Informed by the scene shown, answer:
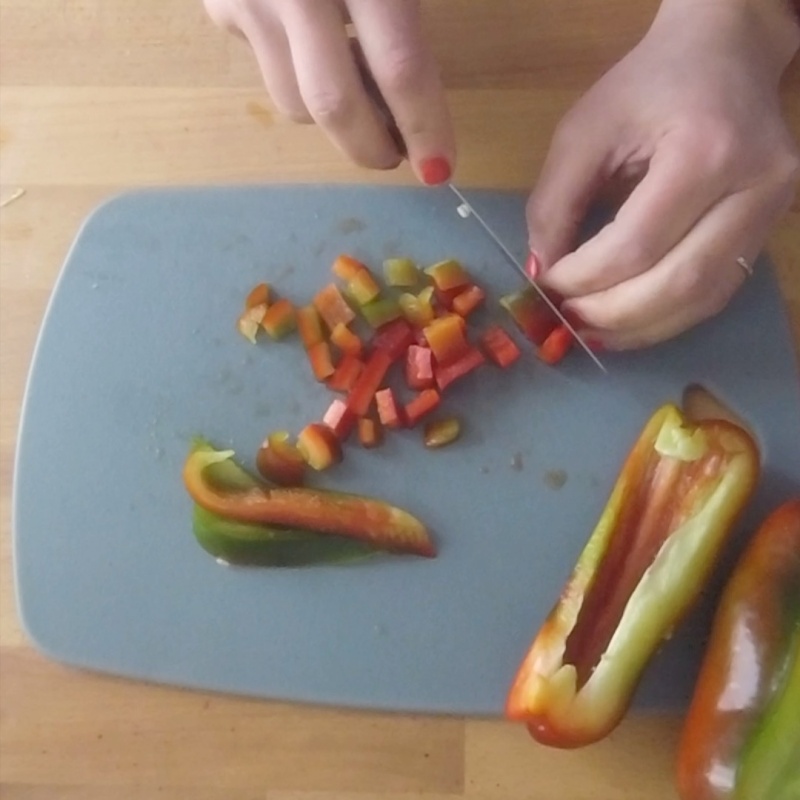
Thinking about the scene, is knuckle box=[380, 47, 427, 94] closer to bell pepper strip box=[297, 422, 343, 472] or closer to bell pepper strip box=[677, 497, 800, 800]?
bell pepper strip box=[297, 422, 343, 472]

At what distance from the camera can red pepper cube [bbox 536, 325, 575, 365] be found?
3.75 ft

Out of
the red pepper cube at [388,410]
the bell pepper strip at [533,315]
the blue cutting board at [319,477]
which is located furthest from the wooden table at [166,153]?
the red pepper cube at [388,410]

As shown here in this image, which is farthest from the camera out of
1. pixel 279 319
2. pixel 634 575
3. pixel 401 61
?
pixel 279 319

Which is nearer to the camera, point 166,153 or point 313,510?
point 313,510

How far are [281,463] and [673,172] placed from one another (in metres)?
0.45

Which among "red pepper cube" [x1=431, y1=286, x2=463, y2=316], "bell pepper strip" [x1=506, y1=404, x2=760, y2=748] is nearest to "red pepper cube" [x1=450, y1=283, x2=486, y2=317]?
"red pepper cube" [x1=431, y1=286, x2=463, y2=316]

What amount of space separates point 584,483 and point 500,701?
217mm

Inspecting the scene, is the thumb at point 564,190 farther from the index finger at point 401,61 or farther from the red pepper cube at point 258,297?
the red pepper cube at point 258,297

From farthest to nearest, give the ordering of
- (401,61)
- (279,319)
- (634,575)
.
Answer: (279,319)
(634,575)
(401,61)

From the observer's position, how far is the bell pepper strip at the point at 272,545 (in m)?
1.11

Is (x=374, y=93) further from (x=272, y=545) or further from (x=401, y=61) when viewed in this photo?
(x=272, y=545)

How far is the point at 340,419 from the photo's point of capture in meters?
1.13

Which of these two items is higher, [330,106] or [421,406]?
[330,106]

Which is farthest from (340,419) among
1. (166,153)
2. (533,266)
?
(166,153)
